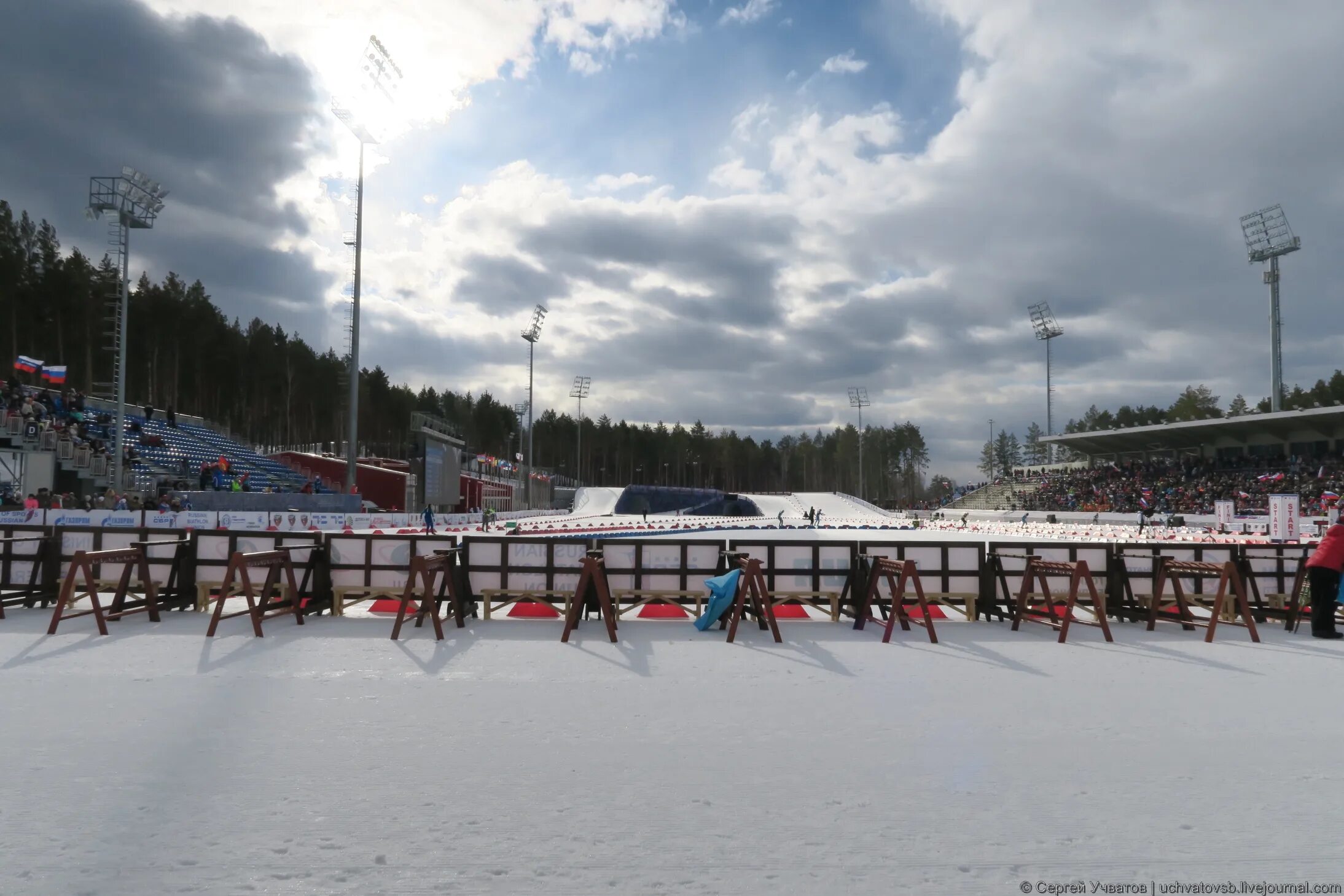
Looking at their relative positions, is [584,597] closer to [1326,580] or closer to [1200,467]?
[1326,580]

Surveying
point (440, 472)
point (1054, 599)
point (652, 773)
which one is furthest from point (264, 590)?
point (440, 472)

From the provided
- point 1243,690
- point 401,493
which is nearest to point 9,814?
point 1243,690

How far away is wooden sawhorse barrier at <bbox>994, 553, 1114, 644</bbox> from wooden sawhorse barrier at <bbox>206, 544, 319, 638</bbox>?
11.7 meters

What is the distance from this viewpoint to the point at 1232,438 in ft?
218

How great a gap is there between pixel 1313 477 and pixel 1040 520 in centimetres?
2011

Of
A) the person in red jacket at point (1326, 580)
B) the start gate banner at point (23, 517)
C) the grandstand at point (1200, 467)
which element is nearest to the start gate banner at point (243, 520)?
the start gate banner at point (23, 517)

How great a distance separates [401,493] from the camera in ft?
176

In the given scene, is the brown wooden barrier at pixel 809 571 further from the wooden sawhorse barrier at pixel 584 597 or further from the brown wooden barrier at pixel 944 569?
the wooden sawhorse barrier at pixel 584 597

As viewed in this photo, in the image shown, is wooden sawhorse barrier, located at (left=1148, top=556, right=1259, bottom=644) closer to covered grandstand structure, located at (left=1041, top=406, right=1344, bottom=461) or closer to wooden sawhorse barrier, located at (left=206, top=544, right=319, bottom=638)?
wooden sawhorse barrier, located at (left=206, top=544, right=319, bottom=638)

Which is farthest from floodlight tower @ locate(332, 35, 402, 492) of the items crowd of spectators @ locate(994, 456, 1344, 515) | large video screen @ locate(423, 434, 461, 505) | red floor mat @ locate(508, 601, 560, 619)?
crowd of spectators @ locate(994, 456, 1344, 515)

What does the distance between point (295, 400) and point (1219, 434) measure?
105 m

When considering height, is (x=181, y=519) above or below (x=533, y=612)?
above

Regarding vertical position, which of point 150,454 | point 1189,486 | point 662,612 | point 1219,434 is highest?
point 1219,434

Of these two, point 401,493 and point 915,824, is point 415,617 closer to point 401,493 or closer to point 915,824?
point 915,824
